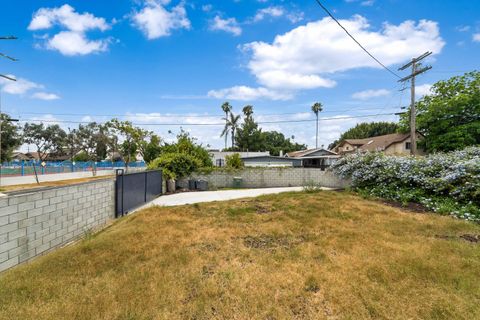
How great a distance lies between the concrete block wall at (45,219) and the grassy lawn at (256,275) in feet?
1.13

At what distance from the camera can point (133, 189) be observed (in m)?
8.36

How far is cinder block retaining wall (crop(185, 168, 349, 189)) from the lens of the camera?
577 inches

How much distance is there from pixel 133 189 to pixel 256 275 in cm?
652

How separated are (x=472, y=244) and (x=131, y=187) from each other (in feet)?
29.7

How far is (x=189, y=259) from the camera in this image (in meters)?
3.79

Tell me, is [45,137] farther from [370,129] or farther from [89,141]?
[370,129]

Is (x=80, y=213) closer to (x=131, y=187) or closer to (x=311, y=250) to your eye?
(x=131, y=187)

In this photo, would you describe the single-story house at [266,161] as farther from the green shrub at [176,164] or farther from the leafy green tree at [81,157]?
the leafy green tree at [81,157]

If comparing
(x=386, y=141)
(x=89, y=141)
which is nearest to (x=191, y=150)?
(x=386, y=141)

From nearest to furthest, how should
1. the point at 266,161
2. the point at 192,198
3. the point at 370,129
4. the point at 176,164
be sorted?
the point at 192,198 → the point at 176,164 → the point at 266,161 → the point at 370,129

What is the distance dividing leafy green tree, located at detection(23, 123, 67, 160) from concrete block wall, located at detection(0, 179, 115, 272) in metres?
58.5

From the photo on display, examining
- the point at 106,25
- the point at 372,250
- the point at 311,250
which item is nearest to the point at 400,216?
the point at 372,250

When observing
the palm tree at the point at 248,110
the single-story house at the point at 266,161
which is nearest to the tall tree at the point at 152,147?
the single-story house at the point at 266,161

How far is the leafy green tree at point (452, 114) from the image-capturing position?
19.2 meters
